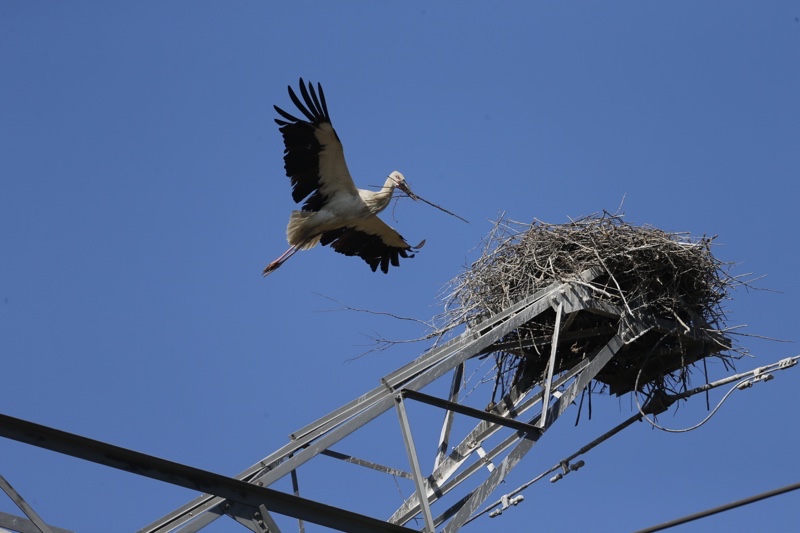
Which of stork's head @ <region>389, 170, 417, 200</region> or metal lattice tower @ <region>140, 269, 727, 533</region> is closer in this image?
metal lattice tower @ <region>140, 269, 727, 533</region>

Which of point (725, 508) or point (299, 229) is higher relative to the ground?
point (299, 229)

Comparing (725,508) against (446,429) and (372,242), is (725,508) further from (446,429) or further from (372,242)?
(372,242)

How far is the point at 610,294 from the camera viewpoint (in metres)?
10.9

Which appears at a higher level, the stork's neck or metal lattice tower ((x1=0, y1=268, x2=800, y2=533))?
the stork's neck

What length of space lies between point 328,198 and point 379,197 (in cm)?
63

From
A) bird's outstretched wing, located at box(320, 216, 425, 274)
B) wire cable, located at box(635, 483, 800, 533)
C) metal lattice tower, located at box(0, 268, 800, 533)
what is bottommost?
wire cable, located at box(635, 483, 800, 533)

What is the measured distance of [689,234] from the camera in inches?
465

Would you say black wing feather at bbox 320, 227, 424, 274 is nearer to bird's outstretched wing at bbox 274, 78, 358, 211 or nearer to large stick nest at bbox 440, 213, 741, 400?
bird's outstretched wing at bbox 274, 78, 358, 211

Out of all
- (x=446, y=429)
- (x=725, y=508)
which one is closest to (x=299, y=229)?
(x=446, y=429)

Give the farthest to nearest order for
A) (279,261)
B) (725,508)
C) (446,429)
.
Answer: (279,261), (446,429), (725,508)

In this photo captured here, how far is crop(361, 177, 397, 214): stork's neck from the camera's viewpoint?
47.9 ft

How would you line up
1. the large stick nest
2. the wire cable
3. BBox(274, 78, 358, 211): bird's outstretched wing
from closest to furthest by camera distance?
the wire cable → the large stick nest → BBox(274, 78, 358, 211): bird's outstretched wing

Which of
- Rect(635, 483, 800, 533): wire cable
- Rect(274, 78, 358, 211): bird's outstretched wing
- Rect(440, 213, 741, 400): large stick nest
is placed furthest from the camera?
Rect(274, 78, 358, 211): bird's outstretched wing

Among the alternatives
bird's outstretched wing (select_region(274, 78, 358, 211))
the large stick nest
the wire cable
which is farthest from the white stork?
the wire cable
